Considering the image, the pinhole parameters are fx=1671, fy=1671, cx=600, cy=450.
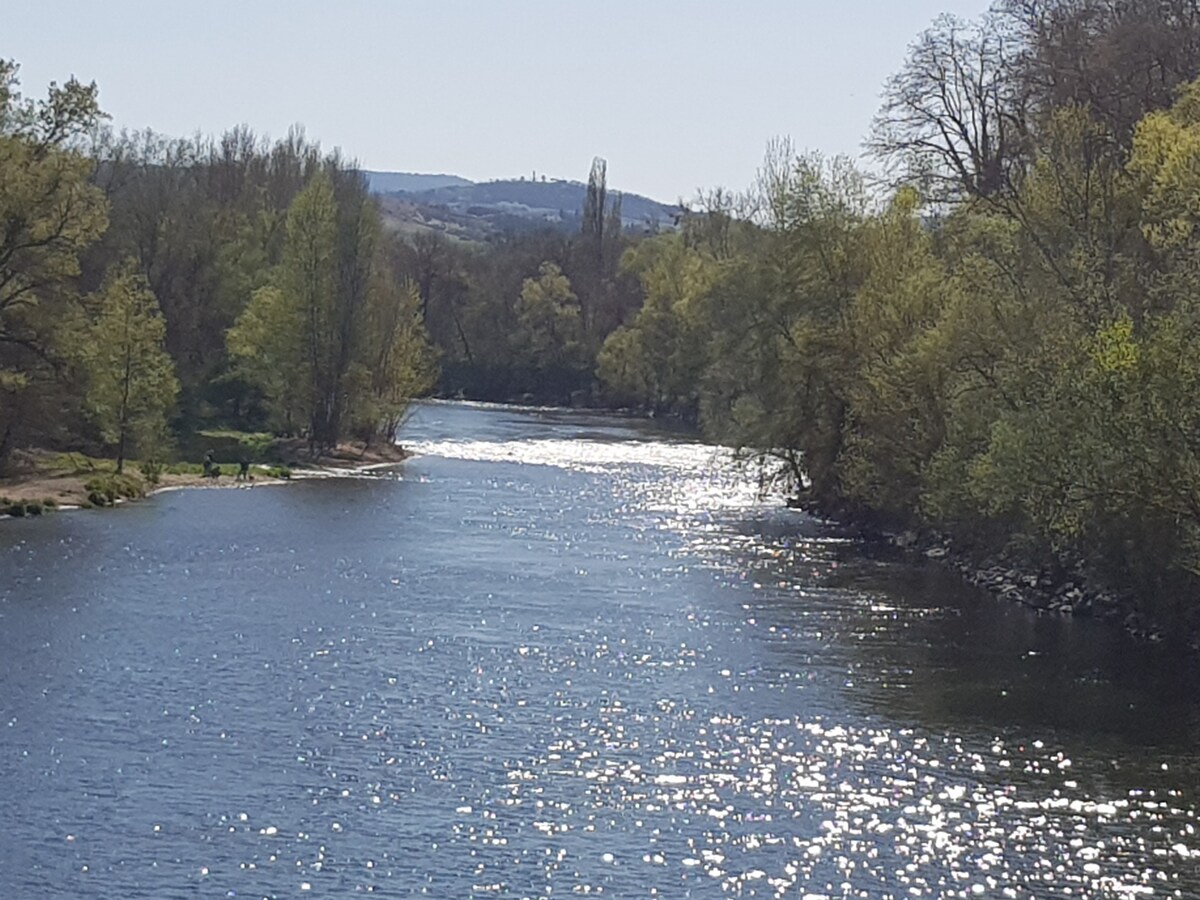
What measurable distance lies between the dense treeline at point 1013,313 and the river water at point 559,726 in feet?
9.97

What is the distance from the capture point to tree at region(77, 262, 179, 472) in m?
57.8

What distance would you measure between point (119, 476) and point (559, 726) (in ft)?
112

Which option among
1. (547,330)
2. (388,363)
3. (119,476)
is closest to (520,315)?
(547,330)

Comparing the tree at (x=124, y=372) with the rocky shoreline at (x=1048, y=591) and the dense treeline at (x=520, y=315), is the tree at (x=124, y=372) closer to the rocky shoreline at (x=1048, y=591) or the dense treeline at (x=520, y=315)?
the rocky shoreline at (x=1048, y=591)

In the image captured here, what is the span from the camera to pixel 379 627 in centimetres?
3456

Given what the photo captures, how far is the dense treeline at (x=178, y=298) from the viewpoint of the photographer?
5541 centimetres

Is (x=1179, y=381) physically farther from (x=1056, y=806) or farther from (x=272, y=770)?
(x=272, y=770)

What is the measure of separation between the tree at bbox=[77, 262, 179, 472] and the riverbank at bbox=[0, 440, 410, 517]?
1283 mm

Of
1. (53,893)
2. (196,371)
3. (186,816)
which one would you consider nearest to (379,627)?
(186,816)

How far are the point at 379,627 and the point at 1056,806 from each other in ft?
52.1

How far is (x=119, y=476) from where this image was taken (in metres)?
56.9

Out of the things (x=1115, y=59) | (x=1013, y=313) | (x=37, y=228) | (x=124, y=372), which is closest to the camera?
(x=1013, y=313)

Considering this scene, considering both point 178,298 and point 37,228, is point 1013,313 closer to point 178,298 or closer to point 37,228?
point 37,228

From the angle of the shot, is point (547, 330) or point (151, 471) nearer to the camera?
point (151, 471)
